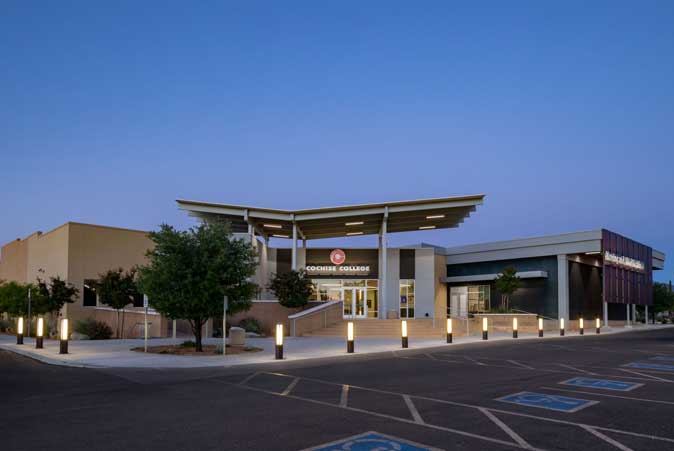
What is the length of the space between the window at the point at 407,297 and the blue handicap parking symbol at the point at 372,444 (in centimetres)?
4094

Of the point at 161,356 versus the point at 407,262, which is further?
the point at 407,262

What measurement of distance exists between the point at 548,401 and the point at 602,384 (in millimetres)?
3047

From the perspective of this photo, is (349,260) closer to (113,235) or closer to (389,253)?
(389,253)

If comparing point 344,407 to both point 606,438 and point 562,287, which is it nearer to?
point 606,438

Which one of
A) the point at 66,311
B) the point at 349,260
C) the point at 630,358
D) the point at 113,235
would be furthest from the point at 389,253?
the point at 630,358

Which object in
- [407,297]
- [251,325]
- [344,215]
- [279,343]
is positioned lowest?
[251,325]

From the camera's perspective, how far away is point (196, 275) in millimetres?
20125

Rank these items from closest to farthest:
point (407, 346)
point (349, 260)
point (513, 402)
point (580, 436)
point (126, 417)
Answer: point (580, 436), point (126, 417), point (513, 402), point (407, 346), point (349, 260)

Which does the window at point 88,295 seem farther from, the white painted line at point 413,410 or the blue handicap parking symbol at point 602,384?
the blue handicap parking symbol at point 602,384

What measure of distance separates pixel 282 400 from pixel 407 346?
13.1 m

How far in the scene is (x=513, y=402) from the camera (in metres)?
10.1

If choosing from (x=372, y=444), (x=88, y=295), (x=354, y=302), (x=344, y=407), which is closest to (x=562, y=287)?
(x=354, y=302)

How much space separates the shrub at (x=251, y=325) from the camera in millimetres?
31062

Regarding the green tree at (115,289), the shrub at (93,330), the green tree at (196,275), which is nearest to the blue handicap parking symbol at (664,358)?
the green tree at (196,275)
